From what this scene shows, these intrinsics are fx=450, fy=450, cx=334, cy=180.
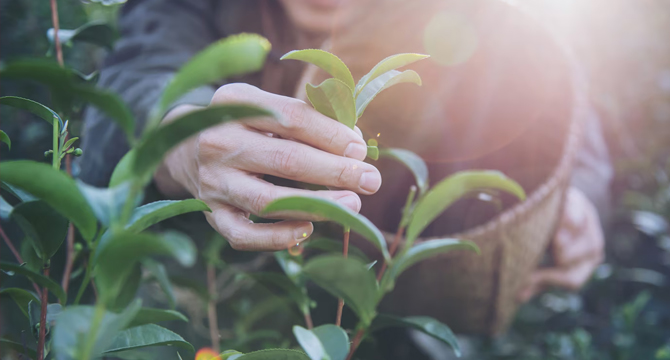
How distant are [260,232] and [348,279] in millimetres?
183

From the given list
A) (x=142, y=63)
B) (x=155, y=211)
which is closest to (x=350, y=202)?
(x=155, y=211)

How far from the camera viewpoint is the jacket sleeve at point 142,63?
779 mm

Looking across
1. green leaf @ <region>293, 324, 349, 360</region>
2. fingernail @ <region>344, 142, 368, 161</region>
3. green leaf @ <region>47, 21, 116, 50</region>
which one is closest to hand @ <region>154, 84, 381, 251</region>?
fingernail @ <region>344, 142, 368, 161</region>

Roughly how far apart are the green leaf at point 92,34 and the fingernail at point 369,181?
382 mm

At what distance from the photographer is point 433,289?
912 mm

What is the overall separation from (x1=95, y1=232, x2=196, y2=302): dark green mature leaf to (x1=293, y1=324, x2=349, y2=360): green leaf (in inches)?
4.6

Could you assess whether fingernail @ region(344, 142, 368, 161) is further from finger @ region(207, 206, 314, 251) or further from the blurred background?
the blurred background

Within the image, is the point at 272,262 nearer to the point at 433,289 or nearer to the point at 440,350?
the point at 433,289

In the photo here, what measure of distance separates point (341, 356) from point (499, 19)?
1.19m

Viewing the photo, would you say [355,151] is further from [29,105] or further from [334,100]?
[29,105]

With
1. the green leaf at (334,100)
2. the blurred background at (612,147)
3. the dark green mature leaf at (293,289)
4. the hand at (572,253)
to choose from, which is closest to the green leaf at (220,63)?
the green leaf at (334,100)

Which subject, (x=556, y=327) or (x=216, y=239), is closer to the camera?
(x=216, y=239)

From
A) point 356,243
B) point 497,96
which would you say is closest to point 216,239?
point 356,243

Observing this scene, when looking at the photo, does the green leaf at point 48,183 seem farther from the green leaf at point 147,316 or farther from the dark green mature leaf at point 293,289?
the dark green mature leaf at point 293,289
